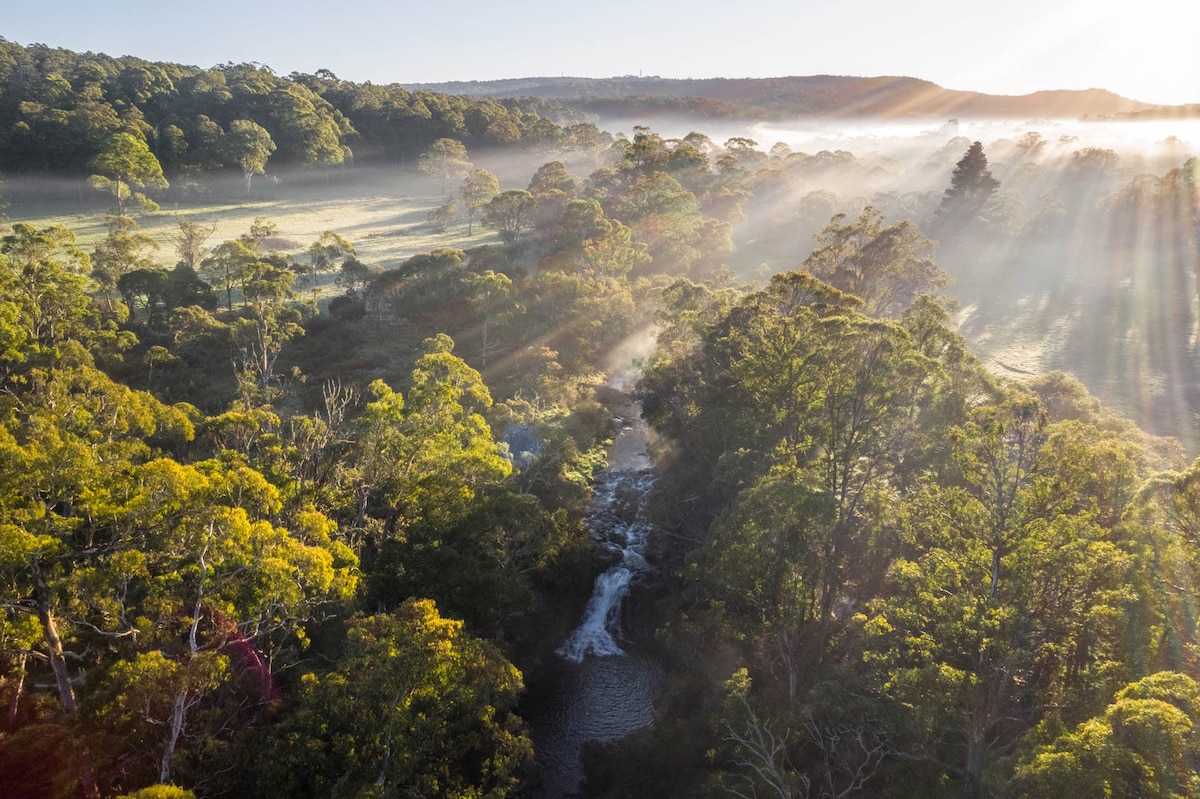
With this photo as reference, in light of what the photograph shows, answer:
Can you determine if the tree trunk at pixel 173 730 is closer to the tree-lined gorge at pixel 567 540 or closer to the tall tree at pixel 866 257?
the tree-lined gorge at pixel 567 540

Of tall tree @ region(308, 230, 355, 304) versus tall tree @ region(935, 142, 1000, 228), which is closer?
tall tree @ region(308, 230, 355, 304)

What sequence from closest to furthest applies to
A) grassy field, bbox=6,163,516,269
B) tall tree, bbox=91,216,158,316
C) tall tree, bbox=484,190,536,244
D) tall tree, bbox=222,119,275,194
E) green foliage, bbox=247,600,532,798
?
green foliage, bbox=247,600,532,798 < tall tree, bbox=91,216,158,316 < grassy field, bbox=6,163,516,269 < tall tree, bbox=484,190,536,244 < tall tree, bbox=222,119,275,194

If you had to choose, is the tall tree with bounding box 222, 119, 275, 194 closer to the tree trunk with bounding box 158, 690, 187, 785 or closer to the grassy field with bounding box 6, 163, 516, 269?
the grassy field with bounding box 6, 163, 516, 269

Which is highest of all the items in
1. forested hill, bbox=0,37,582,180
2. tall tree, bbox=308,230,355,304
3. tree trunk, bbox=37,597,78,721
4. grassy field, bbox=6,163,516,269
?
forested hill, bbox=0,37,582,180

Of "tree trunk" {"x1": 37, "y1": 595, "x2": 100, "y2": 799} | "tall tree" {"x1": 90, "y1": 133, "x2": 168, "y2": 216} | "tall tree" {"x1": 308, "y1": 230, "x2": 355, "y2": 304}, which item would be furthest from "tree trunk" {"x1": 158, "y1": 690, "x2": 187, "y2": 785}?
"tall tree" {"x1": 90, "y1": 133, "x2": 168, "y2": 216}

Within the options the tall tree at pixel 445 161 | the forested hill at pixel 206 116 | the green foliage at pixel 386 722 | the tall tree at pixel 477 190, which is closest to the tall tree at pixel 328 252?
the tall tree at pixel 477 190

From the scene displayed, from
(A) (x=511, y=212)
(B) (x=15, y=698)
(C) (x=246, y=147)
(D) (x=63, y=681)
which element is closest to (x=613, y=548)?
(D) (x=63, y=681)

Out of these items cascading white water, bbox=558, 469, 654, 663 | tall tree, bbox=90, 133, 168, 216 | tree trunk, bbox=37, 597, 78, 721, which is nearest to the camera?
tree trunk, bbox=37, 597, 78, 721

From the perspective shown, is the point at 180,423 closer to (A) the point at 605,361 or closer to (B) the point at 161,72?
(A) the point at 605,361

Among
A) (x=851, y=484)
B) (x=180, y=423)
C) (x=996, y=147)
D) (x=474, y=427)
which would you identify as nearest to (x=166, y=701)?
(x=180, y=423)
